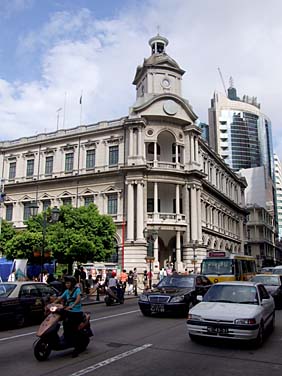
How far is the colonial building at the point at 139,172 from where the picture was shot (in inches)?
1571

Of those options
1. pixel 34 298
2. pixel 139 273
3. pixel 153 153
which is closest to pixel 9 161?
pixel 153 153

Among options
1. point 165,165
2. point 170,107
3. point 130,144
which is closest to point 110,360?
point 130,144

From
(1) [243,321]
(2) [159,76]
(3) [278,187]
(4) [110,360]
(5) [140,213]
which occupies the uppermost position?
(3) [278,187]

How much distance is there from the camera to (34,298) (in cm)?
1380

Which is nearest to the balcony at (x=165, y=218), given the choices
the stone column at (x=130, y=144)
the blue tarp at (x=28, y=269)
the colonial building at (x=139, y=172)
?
the colonial building at (x=139, y=172)

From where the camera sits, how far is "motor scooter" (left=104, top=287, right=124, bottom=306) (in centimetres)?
2062

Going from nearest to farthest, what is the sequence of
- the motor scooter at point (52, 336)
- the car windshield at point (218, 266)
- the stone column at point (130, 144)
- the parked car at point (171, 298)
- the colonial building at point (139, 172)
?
the motor scooter at point (52, 336)
the parked car at point (171, 298)
the car windshield at point (218, 266)
the colonial building at point (139, 172)
the stone column at point (130, 144)

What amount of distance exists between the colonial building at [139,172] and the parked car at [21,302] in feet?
76.4

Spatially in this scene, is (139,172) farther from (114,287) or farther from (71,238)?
(114,287)

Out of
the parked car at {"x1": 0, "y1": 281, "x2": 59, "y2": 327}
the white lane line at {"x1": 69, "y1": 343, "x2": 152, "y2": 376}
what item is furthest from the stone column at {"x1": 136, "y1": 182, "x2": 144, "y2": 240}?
the white lane line at {"x1": 69, "y1": 343, "x2": 152, "y2": 376}

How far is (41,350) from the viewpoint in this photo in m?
7.82

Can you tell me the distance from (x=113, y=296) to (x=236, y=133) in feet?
337

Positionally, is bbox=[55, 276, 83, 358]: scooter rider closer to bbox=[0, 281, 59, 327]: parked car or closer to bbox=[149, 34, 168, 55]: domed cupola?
bbox=[0, 281, 59, 327]: parked car

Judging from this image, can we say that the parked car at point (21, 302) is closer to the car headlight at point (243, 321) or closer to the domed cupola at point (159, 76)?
the car headlight at point (243, 321)
